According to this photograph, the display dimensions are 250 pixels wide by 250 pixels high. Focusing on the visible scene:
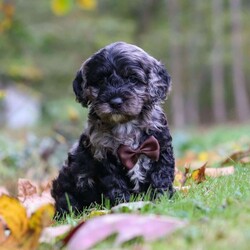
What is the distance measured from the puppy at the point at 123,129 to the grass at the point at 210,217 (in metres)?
0.34

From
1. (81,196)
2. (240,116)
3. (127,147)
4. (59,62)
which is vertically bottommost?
(240,116)

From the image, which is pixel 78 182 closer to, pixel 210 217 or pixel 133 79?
pixel 133 79

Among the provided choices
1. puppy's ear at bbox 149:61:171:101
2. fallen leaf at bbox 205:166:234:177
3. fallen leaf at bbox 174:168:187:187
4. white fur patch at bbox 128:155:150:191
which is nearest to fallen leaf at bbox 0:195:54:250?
white fur patch at bbox 128:155:150:191

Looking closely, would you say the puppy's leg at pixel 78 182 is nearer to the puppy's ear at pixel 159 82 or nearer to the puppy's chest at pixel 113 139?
the puppy's chest at pixel 113 139

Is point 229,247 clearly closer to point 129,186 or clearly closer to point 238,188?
point 238,188

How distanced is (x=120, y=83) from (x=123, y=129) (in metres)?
0.41

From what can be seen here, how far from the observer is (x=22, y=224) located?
3.57 meters

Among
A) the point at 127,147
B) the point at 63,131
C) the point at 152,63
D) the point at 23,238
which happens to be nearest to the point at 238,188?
the point at 127,147

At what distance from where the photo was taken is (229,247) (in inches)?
107

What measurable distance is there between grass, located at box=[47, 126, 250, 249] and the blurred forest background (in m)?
19.5

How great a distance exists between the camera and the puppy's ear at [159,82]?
504 centimetres

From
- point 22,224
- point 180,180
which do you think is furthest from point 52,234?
point 180,180

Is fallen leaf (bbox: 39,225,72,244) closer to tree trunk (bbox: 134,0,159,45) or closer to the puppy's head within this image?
the puppy's head

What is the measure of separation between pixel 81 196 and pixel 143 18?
39.4 m
